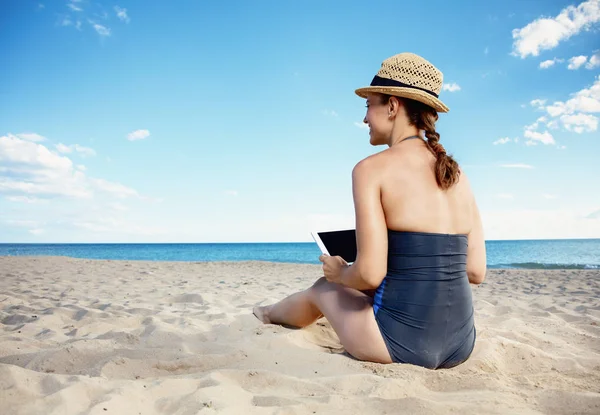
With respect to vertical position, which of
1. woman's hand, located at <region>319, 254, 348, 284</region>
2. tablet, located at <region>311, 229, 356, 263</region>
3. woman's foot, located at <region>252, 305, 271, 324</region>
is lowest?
woman's foot, located at <region>252, 305, 271, 324</region>

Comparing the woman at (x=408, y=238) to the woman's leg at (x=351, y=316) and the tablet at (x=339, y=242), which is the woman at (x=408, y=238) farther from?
the tablet at (x=339, y=242)

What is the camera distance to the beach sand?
1826 millimetres

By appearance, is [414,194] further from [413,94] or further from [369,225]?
[413,94]

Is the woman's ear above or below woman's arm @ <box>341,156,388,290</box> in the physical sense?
above

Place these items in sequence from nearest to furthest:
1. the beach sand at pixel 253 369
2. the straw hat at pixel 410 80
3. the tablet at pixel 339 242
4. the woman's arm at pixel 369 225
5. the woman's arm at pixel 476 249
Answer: the beach sand at pixel 253 369 < the woman's arm at pixel 369 225 < the straw hat at pixel 410 80 < the woman's arm at pixel 476 249 < the tablet at pixel 339 242

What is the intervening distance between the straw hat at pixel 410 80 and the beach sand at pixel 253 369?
4.58ft

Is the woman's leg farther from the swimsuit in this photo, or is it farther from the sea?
the sea

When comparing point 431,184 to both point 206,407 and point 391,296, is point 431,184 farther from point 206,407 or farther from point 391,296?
point 206,407

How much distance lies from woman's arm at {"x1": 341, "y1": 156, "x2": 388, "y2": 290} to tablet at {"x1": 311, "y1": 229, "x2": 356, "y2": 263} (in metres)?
0.45

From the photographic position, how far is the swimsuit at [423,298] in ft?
7.39

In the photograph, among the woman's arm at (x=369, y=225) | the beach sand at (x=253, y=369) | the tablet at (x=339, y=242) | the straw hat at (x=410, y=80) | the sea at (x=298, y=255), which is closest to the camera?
Answer: the beach sand at (x=253, y=369)

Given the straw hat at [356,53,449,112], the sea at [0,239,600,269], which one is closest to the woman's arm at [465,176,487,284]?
the straw hat at [356,53,449,112]

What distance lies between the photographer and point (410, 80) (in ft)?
7.52

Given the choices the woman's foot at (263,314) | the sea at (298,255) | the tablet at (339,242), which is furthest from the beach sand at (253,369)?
the sea at (298,255)
